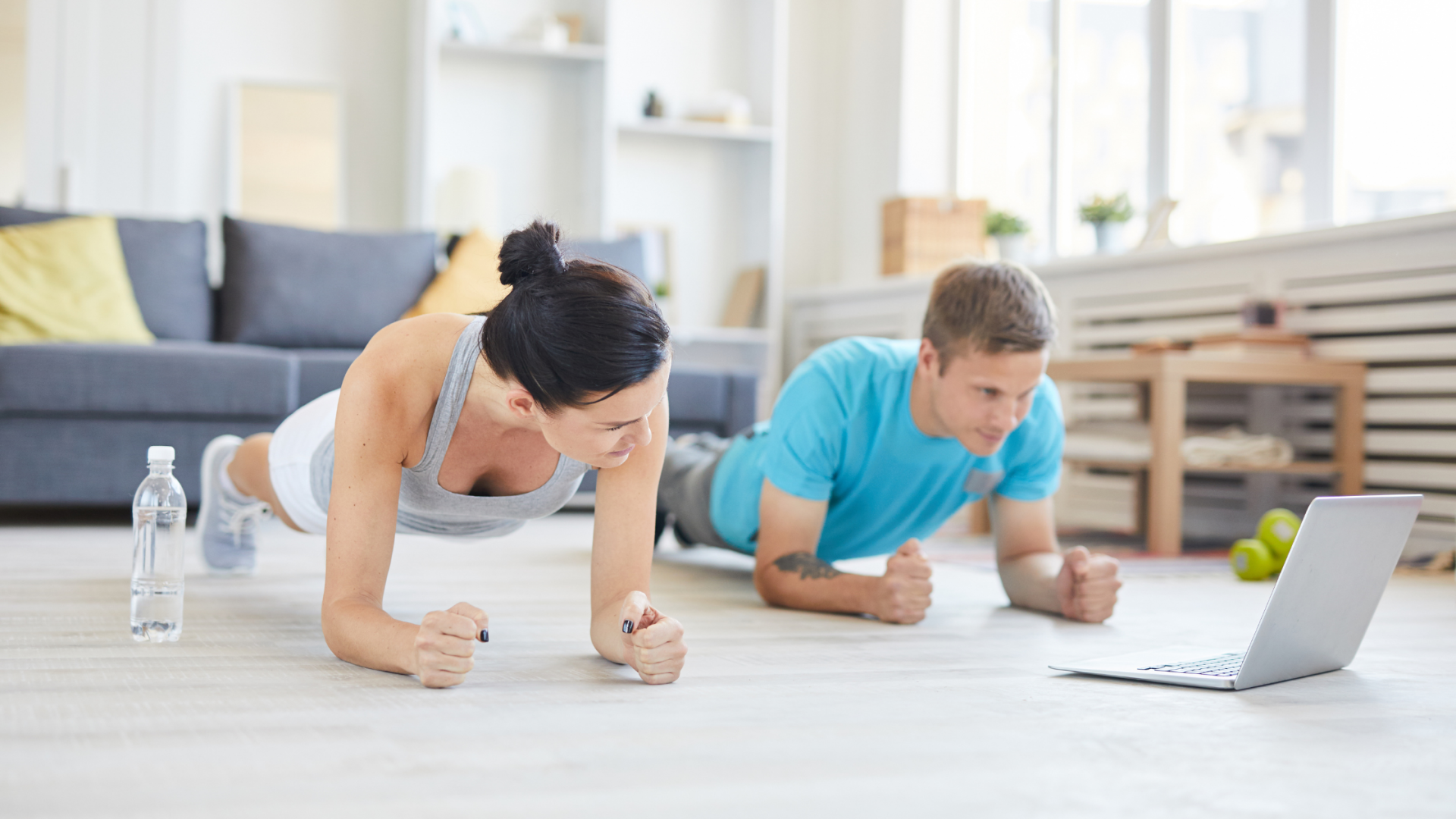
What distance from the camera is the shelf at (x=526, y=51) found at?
5172mm

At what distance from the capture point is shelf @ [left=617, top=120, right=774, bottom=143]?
17.9ft

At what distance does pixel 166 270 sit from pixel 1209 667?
142 inches

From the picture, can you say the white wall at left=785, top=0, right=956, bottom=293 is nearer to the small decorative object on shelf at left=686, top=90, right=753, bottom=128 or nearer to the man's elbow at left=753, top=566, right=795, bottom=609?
the small decorative object on shelf at left=686, top=90, right=753, bottom=128

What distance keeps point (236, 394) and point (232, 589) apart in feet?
4.90

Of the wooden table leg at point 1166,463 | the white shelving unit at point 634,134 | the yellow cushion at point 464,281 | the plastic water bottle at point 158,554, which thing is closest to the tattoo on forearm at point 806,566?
the plastic water bottle at point 158,554

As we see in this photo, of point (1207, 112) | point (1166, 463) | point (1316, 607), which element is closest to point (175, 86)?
point (1207, 112)

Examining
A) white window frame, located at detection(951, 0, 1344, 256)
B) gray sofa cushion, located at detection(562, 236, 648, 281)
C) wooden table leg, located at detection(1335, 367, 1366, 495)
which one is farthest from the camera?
gray sofa cushion, located at detection(562, 236, 648, 281)

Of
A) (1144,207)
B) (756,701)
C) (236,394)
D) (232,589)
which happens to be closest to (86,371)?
(236,394)

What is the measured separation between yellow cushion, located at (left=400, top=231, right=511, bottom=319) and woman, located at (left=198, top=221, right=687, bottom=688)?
2.62 metres

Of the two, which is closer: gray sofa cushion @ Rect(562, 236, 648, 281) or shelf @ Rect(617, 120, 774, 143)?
gray sofa cushion @ Rect(562, 236, 648, 281)

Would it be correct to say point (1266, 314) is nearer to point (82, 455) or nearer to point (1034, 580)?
point (1034, 580)

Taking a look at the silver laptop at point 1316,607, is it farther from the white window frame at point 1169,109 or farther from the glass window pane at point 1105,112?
the glass window pane at point 1105,112

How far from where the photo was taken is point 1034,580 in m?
Answer: 2.09

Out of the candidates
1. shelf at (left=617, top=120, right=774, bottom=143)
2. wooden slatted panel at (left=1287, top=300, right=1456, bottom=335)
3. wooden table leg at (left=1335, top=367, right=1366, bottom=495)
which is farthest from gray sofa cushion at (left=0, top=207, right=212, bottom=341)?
wooden table leg at (left=1335, top=367, right=1366, bottom=495)
